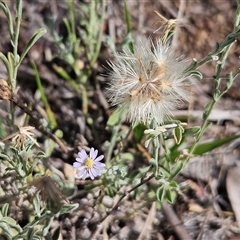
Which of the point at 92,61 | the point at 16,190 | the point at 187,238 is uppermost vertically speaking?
the point at 92,61

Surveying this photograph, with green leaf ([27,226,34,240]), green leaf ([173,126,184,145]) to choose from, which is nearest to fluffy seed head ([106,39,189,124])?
green leaf ([173,126,184,145])

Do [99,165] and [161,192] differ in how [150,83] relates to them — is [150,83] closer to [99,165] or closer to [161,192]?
[99,165]

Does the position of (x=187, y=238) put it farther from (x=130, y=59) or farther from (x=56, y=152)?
(x=130, y=59)

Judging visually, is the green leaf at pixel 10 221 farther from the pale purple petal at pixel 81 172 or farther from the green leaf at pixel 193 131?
the green leaf at pixel 193 131

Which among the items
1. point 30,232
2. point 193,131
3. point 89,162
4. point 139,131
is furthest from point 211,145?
point 30,232

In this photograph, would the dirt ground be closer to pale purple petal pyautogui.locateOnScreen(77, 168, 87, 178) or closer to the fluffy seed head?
the fluffy seed head

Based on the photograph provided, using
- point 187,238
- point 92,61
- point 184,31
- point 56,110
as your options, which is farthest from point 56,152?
point 184,31
